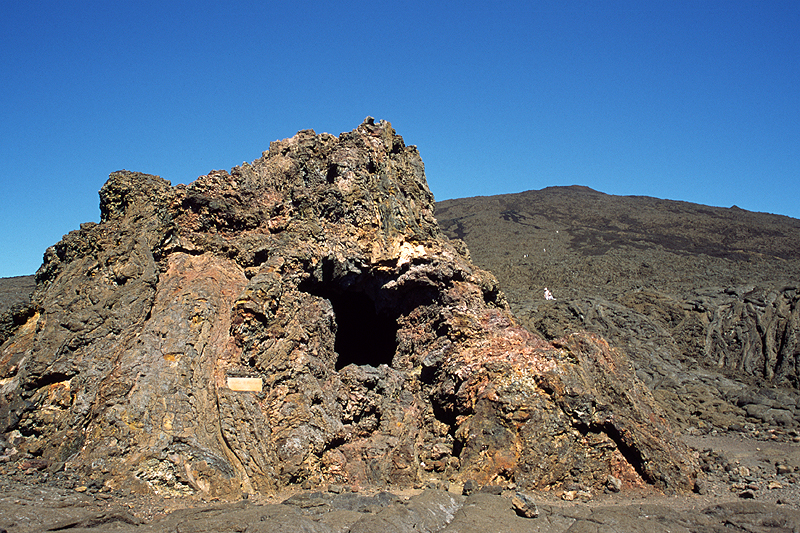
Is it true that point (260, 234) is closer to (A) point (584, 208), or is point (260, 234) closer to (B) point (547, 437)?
(B) point (547, 437)

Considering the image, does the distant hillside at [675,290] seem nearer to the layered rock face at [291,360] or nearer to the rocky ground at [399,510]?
the rocky ground at [399,510]

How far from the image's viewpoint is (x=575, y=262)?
123 ft

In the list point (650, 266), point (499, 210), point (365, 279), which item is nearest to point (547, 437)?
point (365, 279)

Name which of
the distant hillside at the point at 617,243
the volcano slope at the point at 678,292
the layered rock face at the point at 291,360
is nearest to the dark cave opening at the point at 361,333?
the layered rock face at the point at 291,360

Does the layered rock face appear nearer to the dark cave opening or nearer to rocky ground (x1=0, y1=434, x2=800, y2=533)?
rocky ground (x1=0, y1=434, x2=800, y2=533)

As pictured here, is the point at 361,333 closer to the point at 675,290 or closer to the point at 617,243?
the point at 675,290

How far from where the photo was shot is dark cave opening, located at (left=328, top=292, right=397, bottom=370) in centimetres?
1195

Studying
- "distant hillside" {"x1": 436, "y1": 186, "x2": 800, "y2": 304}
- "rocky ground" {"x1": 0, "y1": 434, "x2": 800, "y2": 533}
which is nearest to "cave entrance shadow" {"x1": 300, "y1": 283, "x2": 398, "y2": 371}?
"rocky ground" {"x1": 0, "y1": 434, "x2": 800, "y2": 533}

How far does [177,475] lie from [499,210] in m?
58.4

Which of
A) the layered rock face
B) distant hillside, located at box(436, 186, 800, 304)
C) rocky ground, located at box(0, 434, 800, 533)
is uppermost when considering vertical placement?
distant hillside, located at box(436, 186, 800, 304)

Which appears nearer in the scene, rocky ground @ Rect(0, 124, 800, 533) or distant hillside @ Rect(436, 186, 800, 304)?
rocky ground @ Rect(0, 124, 800, 533)

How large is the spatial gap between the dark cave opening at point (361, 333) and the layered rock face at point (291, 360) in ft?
3.60

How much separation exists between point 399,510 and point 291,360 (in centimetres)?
310

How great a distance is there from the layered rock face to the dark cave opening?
110 centimetres
